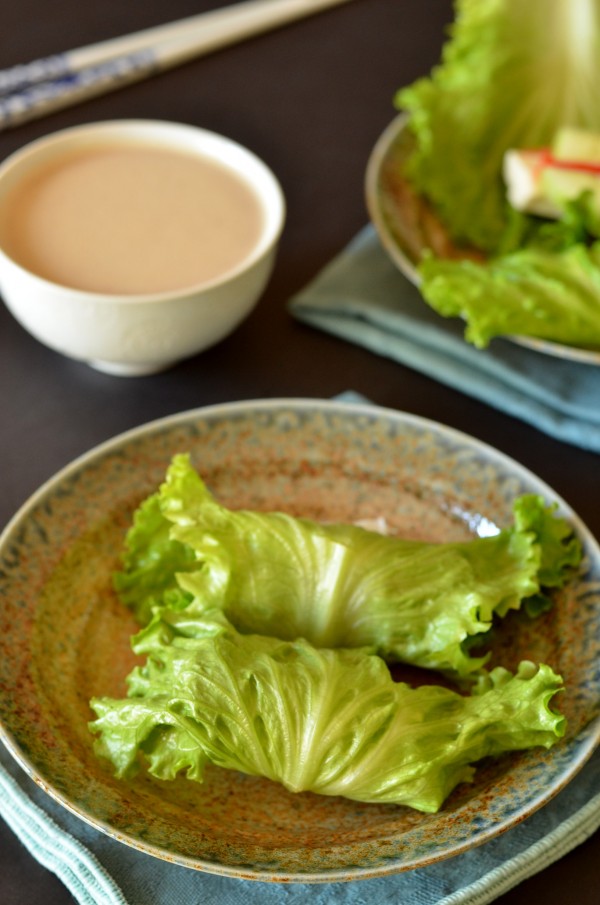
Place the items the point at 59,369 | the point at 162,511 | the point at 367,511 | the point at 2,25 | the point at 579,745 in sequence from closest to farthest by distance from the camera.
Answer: the point at 579,745, the point at 162,511, the point at 367,511, the point at 59,369, the point at 2,25

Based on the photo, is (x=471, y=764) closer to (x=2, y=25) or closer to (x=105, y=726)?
(x=105, y=726)

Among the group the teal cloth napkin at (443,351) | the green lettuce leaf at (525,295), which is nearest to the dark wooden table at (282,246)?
the teal cloth napkin at (443,351)

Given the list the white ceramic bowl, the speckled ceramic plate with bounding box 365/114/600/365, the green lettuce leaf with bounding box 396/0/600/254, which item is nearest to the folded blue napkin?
the white ceramic bowl

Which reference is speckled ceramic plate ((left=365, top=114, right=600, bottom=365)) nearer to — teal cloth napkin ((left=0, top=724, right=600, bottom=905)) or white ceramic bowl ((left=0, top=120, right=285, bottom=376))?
white ceramic bowl ((left=0, top=120, right=285, bottom=376))

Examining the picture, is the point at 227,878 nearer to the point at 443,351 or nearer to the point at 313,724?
the point at 313,724

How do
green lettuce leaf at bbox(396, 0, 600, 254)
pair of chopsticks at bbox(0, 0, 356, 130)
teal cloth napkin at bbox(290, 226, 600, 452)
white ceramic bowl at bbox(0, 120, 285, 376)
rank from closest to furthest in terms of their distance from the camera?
white ceramic bowl at bbox(0, 120, 285, 376) < teal cloth napkin at bbox(290, 226, 600, 452) < green lettuce leaf at bbox(396, 0, 600, 254) < pair of chopsticks at bbox(0, 0, 356, 130)

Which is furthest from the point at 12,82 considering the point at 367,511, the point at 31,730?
the point at 31,730

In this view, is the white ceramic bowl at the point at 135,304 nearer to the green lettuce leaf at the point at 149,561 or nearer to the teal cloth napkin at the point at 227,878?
the green lettuce leaf at the point at 149,561
